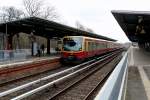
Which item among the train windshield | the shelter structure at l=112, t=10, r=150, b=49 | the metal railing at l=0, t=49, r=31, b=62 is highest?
the shelter structure at l=112, t=10, r=150, b=49

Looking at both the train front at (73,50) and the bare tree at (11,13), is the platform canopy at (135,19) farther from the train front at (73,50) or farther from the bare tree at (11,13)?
the bare tree at (11,13)

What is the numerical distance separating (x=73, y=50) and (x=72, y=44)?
0.50 m

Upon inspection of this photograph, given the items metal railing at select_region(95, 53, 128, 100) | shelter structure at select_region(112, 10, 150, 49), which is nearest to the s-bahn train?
shelter structure at select_region(112, 10, 150, 49)

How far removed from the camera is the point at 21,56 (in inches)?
1152

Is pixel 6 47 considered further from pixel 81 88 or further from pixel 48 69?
pixel 81 88

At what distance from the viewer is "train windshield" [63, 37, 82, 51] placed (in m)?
24.4

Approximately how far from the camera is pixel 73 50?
24500 millimetres

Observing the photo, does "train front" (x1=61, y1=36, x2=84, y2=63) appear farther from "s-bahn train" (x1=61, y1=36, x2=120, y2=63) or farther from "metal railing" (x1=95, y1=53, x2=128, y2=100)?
"metal railing" (x1=95, y1=53, x2=128, y2=100)

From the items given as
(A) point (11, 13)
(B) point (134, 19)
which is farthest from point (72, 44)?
(A) point (11, 13)

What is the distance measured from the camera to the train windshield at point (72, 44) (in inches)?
959

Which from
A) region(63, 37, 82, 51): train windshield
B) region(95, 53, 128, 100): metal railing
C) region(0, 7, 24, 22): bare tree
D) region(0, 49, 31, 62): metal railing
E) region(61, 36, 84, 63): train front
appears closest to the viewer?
region(95, 53, 128, 100): metal railing

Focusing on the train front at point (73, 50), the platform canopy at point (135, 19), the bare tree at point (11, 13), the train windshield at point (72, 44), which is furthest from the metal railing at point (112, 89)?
the bare tree at point (11, 13)

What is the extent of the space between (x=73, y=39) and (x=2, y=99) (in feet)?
47.0

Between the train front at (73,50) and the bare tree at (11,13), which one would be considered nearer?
the train front at (73,50)
